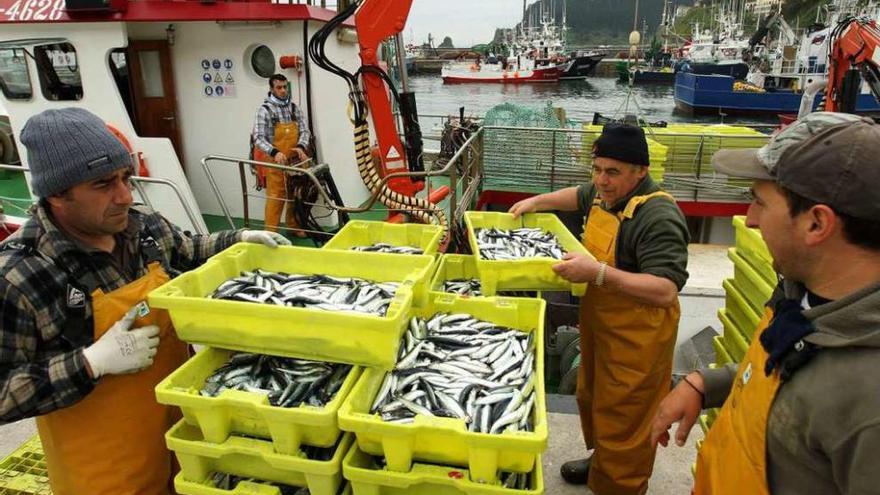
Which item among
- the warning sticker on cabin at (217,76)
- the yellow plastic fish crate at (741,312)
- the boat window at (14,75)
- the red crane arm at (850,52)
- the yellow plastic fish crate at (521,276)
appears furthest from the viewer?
the red crane arm at (850,52)

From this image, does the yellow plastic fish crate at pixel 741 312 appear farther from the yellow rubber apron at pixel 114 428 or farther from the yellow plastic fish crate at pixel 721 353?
the yellow rubber apron at pixel 114 428

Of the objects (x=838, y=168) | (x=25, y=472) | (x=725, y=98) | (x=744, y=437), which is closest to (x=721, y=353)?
(x=744, y=437)

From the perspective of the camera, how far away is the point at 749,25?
83.1 m

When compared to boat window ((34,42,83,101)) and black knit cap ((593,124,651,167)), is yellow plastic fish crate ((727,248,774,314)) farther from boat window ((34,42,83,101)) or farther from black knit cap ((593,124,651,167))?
boat window ((34,42,83,101))

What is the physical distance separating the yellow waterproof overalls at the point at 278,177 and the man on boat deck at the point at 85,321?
4.48 metres

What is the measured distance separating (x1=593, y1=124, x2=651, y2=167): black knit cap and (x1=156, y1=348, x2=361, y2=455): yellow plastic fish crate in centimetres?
191

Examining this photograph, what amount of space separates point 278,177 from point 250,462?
5.37m

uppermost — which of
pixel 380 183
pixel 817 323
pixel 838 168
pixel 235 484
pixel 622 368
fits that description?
pixel 838 168

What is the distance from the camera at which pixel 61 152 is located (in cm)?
198

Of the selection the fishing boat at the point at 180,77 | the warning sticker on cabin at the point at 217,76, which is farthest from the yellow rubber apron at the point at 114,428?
the warning sticker on cabin at the point at 217,76

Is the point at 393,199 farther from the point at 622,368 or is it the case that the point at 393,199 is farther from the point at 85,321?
the point at 85,321

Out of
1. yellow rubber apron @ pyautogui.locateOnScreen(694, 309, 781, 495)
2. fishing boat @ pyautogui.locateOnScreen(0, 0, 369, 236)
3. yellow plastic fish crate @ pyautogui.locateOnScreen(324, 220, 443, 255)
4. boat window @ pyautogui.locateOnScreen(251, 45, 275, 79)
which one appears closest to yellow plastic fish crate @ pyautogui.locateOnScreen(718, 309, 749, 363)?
yellow rubber apron @ pyautogui.locateOnScreen(694, 309, 781, 495)

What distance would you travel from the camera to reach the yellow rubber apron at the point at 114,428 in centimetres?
220

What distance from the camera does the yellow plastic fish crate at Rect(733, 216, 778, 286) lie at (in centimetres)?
309
